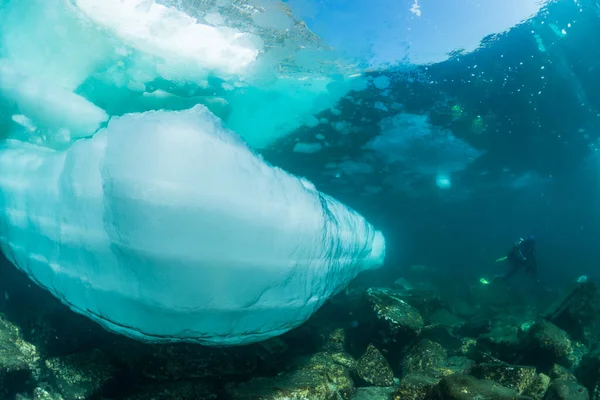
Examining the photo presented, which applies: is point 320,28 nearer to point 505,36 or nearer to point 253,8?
point 253,8

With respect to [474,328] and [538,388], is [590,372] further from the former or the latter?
[474,328]

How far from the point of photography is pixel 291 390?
5.06 meters

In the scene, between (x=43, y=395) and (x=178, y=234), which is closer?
(x=178, y=234)

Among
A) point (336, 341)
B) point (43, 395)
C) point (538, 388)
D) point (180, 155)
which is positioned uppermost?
point (180, 155)

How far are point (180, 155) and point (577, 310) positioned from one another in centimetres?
1379

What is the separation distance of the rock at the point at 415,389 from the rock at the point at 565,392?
2.22m

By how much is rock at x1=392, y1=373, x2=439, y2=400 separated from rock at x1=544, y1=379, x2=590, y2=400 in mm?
2219

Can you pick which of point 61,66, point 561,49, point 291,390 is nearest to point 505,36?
point 561,49

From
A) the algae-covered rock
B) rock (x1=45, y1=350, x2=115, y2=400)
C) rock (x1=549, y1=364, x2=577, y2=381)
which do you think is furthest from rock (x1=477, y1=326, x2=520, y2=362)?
rock (x1=45, y1=350, x2=115, y2=400)

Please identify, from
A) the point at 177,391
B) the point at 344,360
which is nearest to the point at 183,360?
the point at 177,391

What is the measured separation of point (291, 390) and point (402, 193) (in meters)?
26.3

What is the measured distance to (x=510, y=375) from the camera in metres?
5.73

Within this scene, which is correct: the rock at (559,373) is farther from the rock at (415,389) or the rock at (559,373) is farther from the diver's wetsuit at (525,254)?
the diver's wetsuit at (525,254)

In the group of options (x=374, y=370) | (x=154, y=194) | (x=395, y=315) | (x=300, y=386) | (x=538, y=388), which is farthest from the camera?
(x=395, y=315)
